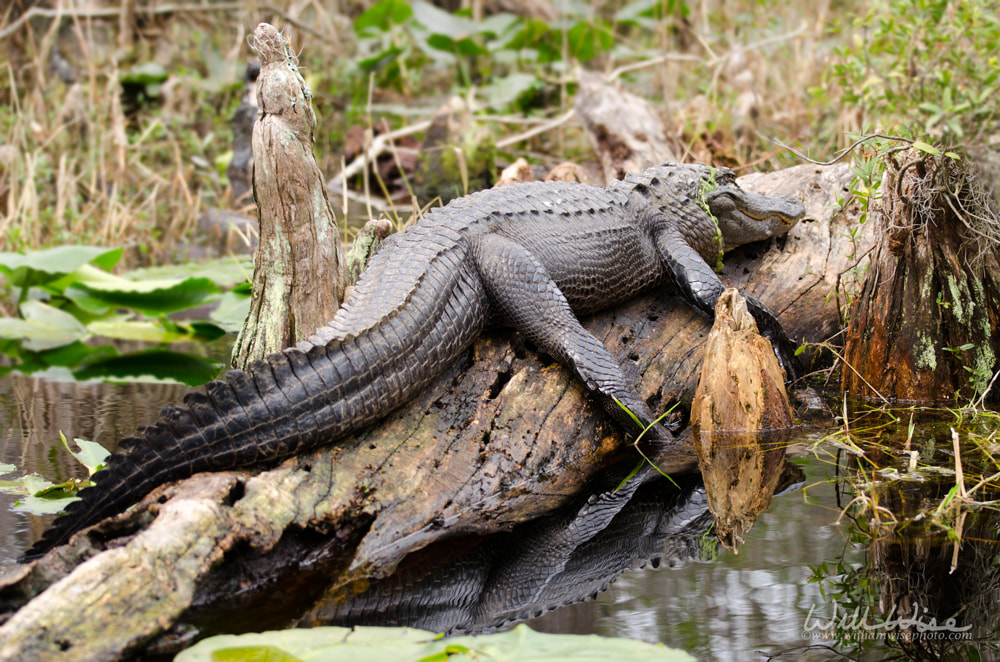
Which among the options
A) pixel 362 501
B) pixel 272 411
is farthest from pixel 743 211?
pixel 272 411

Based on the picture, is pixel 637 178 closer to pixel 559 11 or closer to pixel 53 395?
pixel 53 395

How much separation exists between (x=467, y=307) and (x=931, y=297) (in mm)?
1954

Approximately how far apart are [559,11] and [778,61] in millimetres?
4897

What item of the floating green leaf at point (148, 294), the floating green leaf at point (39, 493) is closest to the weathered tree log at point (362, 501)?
the floating green leaf at point (39, 493)

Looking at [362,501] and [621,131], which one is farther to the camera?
[621,131]

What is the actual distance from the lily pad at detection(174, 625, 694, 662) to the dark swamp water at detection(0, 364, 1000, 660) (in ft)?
0.45

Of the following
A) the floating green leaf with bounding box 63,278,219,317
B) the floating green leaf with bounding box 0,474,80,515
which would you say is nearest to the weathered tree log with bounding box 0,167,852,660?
the floating green leaf with bounding box 0,474,80,515

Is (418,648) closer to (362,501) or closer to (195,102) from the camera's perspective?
Result: (362,501)

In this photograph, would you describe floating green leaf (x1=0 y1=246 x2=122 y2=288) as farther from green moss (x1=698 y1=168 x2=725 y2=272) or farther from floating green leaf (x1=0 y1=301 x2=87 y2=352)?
green moss (x1=698 y1=168 x2=725 y2=272)

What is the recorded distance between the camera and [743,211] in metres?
4.26

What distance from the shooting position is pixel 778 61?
28.2ft

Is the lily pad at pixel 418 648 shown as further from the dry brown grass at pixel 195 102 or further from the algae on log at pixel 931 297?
the dry brown grass at pixel 195 102

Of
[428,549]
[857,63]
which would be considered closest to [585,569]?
[428,549]

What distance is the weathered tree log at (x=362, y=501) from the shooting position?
2105mm
